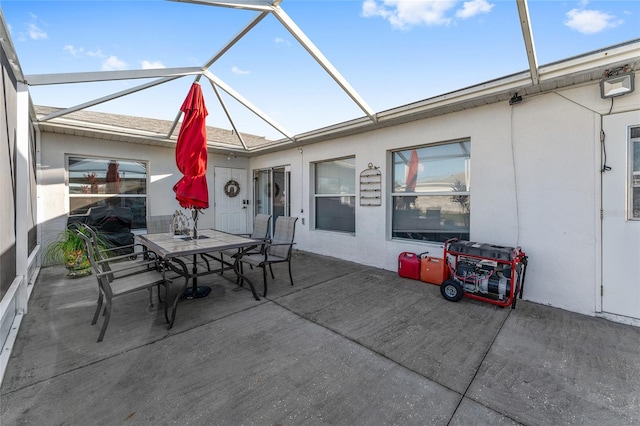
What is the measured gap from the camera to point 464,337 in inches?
102

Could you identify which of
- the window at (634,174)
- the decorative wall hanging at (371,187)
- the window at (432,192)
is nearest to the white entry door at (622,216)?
the window at (634,174)

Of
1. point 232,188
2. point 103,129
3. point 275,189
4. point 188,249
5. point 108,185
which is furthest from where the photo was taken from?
point 232,188

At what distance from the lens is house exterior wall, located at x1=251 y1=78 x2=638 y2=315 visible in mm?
3057

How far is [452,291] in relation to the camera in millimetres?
3443

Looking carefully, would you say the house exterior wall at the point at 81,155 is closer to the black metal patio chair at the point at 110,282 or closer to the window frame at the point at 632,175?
the black metal patio chair at the point at 110,282

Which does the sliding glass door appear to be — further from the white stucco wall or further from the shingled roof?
the white stucco wall

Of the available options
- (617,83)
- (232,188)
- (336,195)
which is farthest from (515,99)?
(232,188)

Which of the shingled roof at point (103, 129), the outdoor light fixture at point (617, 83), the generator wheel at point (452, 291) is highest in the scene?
the shingled roof at point (103, 129)

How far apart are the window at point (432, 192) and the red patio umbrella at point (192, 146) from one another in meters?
3.31

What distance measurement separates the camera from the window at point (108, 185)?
18.2ft

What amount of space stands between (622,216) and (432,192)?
214 cm

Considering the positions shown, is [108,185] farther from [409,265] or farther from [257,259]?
[409,265]

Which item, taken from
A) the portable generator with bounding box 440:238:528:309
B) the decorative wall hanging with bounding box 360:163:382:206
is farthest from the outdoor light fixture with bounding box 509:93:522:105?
the decorative wall hanging with bounding box 360:163:382:206

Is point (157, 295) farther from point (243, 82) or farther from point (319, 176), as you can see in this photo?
point (319, 176)
